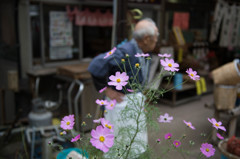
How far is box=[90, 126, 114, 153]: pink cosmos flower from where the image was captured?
0.71 meters

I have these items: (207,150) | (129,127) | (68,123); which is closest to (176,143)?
(207,150)

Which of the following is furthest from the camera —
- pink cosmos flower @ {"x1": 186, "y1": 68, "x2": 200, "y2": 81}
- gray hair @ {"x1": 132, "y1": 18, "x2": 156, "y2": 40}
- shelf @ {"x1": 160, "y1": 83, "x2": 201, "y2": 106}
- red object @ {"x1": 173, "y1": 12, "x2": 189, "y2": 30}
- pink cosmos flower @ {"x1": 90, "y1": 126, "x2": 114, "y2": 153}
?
red object @ {"x1": 173, "y1": 12, "x2": 189, "y2": 30}

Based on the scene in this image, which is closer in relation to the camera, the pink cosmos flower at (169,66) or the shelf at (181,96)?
the pink cosmos flower at (169,66)

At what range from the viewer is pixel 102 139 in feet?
2.37

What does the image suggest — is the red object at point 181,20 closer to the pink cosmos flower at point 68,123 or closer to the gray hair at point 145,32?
the gray hair at point 145,32

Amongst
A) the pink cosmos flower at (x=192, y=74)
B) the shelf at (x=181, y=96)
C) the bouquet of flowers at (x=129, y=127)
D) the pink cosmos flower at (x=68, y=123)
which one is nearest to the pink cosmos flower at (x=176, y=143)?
the bouquet of flowers at (x=129, y=127)

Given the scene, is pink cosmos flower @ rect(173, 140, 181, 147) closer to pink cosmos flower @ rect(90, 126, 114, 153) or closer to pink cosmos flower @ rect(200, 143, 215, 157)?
pink cosmos flower @ rect(200, 143, 215, 157)

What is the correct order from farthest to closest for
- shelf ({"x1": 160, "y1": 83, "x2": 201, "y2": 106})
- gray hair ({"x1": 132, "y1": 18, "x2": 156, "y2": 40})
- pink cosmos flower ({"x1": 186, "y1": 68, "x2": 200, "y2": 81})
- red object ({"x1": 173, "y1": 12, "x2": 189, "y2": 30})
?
1. red object ({"x1": 173, "y1": 12, "x2": 189, "y2": 30})
2. shelf ({"x1": 160, "y1": 83, "x2": 201, "y2": 106})
3. gray hair ({"x1": 132, "y1": 18, "x2": 156, "y2": 40})
4. pink cosmos flower ({"x1": 186, "y1": 68, "x2": 200, "y2": 81})

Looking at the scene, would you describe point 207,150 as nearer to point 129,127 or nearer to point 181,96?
point 129,127

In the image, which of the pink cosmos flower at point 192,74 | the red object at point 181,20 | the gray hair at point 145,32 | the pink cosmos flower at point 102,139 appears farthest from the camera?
the red object at point 181,20

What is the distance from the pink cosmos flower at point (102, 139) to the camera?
71 cm

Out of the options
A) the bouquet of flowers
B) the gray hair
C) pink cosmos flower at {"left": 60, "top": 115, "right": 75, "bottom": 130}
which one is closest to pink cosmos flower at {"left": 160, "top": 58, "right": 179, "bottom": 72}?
the bouquet of flowers

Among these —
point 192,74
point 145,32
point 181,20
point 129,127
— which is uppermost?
point 181,20

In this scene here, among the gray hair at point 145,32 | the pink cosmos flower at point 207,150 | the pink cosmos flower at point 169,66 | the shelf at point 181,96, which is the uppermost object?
the gray hair at point 145,32
